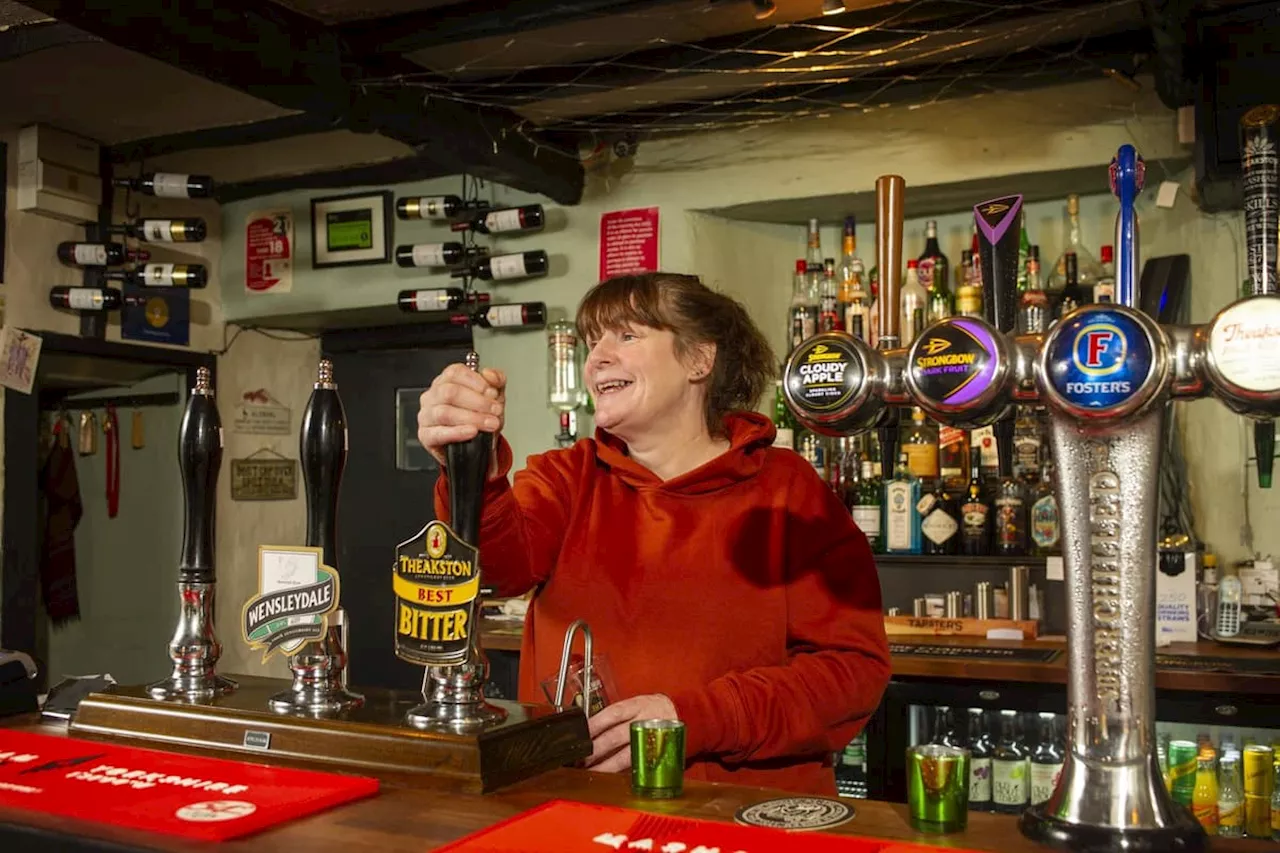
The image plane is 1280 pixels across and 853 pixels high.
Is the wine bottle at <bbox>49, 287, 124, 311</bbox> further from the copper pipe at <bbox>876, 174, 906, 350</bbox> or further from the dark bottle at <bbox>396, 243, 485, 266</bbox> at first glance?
the copper pipe at <bbox>876, 174, 906, 350</bbox>

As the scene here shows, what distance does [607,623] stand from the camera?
1.54 meters

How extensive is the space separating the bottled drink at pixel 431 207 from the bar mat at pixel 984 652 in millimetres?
2071

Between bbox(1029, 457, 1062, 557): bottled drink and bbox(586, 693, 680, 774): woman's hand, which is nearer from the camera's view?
bbox(586, 693, 680, 774): woman's hand

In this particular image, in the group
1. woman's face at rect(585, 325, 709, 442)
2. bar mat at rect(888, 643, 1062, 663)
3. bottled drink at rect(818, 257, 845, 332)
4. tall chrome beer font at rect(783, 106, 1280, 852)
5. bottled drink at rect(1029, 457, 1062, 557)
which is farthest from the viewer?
bottled drink at rect(818, 257, 845, 332)

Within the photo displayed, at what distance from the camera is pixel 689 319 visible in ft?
5.52

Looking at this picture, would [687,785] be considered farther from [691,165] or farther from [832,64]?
[691,165]

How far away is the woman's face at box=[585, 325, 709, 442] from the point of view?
162 centimetres

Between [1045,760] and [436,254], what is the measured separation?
249 centimetres

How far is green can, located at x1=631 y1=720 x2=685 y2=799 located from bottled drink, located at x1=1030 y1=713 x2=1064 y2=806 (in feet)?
6.50

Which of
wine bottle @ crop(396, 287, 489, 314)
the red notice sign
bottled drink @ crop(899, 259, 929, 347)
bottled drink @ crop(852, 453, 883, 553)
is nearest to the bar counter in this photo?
bottled drink @ crop(852, 453, 883, 553)

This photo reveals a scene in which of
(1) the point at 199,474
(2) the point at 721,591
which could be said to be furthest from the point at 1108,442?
(1) the point at 199,474

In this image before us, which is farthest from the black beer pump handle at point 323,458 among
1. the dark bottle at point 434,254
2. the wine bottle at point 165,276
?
the wine bottle at point 165,276

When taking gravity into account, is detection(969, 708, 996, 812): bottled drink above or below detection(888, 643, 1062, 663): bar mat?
below

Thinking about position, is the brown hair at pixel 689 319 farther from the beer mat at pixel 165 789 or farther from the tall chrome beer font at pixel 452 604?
the beer mat at pixel 165 789
